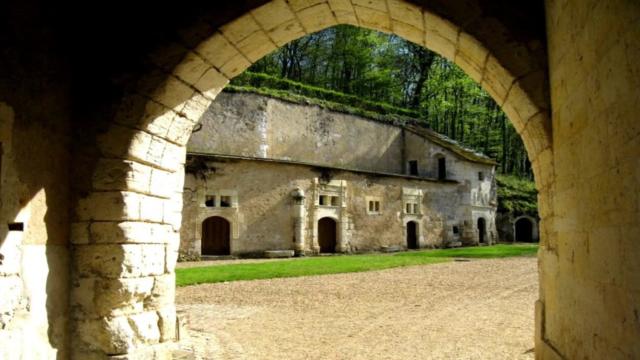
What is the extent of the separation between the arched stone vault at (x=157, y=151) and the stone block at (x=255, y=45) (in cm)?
1

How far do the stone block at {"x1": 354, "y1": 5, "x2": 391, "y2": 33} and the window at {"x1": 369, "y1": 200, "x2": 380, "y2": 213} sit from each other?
1915 cm

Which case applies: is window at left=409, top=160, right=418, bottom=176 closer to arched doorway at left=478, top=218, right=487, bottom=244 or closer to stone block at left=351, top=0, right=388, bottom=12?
arched doorway at left=478, top=218, right=487, bottom=244

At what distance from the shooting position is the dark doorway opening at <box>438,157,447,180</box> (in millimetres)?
28281

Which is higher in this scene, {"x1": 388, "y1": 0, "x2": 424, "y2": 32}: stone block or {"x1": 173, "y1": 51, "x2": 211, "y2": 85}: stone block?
{"x1": 388, "y1": 0, "x2": 424, "y2": 32}: stone block

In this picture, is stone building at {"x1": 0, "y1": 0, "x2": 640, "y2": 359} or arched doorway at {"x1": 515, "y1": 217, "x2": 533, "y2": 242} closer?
stone building at {"x1": 0, "y1": 0, "x2": 640, "y2": 359}

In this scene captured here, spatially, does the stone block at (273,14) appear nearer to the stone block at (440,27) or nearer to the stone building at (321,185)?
the stone block at (440,27)

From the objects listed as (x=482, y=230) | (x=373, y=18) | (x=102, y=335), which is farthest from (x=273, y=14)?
(x=482, y=230)

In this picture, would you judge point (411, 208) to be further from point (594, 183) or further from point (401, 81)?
point (594, 183)

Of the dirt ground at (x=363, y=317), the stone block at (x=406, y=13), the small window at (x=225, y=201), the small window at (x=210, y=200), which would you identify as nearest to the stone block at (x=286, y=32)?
the stone block at (x=406, y=13)

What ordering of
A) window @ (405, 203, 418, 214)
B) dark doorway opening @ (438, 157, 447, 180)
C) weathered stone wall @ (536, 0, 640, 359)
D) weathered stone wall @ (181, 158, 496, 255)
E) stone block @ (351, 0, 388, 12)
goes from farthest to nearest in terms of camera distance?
dark doorway opening @ (438, 157, 447, 180) < window @ (405, 203, 418, 214) < weathered stone wall @ (181, 158, 496, 255) < stone block @ (351, 0, 388, 12) < weathered stone wall @ (536, 0, 640, 359)

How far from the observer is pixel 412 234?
25641mm

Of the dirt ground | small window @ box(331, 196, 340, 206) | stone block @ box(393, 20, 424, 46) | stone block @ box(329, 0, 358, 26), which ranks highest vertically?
stone block @ box(329, 0, 358, 26)

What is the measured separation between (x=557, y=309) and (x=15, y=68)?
3745 mm

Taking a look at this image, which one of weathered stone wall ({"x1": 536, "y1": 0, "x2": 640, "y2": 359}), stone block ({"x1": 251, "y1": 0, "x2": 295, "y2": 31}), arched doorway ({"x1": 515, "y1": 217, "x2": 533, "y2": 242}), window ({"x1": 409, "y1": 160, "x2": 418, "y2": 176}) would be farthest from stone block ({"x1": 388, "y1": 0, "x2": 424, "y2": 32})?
arched doorway ({"x1": 515, "y1": 217, "x2": 533, "y2": 242})
